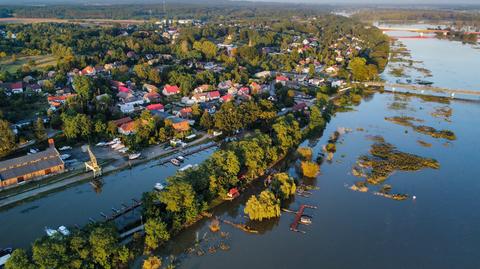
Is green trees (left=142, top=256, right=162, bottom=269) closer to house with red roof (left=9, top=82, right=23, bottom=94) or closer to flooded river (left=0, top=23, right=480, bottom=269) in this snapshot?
flooded river (left=0, top=23, right=480, bottom=269)

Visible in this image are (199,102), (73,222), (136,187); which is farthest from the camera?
(199,102)

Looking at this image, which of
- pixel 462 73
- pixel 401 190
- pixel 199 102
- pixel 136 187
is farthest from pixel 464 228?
pixel 462 73

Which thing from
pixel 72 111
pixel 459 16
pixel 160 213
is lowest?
pixel 160 213

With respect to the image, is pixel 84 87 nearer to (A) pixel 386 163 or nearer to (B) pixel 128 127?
(B) pixel 128 127

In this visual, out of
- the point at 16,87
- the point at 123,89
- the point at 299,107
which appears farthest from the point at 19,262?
the point at 16,87

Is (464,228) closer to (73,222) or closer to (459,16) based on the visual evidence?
(73,222)

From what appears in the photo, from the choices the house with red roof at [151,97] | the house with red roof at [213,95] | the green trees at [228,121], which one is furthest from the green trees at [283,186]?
the house with red roof at [151,97]

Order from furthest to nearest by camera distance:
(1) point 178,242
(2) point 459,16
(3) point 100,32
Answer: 1. (2) point 459,16
2. (3) point 100,32
3. (1) point 178,242
